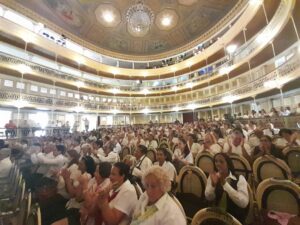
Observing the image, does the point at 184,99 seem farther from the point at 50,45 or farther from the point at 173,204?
the point at 173,204

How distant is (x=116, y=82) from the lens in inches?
1310

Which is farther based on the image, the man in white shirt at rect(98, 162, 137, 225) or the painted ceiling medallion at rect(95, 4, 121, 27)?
the painted ceiling medallion at rect(95, 4, 121, 27)

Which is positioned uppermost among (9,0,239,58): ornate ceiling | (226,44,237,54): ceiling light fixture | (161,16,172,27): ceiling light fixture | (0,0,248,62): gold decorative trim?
(161,16,172,27): ceiling light fixture

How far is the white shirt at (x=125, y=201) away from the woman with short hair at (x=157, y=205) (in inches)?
4.7

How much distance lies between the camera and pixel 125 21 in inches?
1094

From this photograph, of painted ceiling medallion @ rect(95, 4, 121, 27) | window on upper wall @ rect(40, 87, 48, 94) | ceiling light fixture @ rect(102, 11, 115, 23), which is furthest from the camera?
ceiling light fixture @ rect(102, 11, 115, 23)

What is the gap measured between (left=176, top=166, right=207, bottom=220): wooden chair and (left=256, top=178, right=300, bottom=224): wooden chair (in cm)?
88

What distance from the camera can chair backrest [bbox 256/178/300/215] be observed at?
2154mm

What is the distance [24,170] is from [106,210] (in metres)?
3.69

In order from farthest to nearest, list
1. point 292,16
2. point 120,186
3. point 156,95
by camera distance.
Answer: point 156,95
point 292,16
point 120,186

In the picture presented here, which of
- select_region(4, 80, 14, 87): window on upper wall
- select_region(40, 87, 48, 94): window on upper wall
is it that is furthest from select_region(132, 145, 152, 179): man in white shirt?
select_region(40, 87, 48, 94): window on upper wall

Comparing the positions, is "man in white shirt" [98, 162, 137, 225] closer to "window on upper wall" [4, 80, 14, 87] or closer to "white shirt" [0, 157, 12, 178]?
"white shirt" [0, 157, 12, 178]

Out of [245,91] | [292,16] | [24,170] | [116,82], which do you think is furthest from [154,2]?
[24,170]

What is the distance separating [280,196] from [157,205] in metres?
1.63
